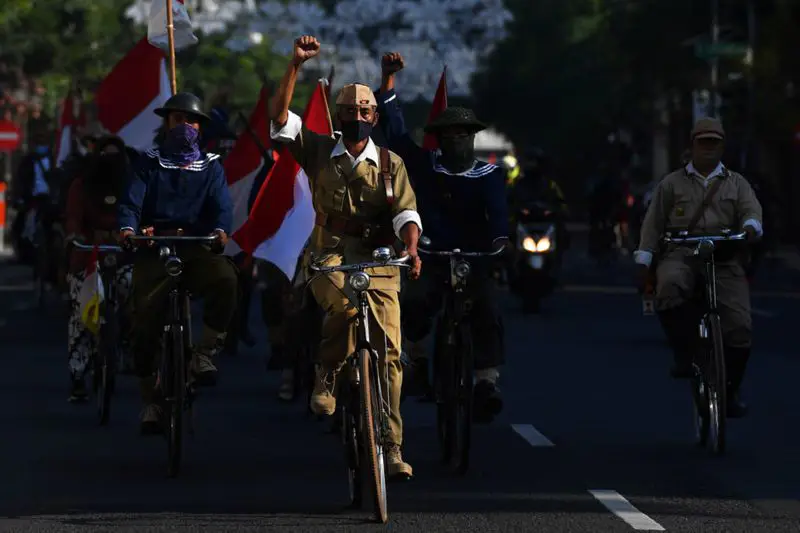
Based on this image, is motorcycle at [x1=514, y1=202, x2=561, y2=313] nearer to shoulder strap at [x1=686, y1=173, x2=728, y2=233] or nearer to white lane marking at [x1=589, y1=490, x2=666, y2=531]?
shoulder strap at [x1=686, y1=173, x2=728, y2=233]

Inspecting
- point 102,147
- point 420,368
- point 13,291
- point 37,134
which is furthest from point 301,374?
point 13,291

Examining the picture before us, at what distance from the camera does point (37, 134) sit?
2884 cm

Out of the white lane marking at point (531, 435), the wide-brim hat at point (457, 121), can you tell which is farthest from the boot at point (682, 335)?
the wide-brim hat at point (457, 121)

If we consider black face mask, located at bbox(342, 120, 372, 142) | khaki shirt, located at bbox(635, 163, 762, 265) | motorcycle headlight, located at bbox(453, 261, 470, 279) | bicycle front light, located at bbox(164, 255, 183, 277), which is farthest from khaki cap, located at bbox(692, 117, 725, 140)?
bicycle front light, located at bbox(164, 255, 183, 277)

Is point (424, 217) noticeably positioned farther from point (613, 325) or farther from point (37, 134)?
point (37, 134)

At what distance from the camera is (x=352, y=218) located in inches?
423

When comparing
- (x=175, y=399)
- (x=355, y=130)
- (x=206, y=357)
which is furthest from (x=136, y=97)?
(x=355, y=130)

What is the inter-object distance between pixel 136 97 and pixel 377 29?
11937cm

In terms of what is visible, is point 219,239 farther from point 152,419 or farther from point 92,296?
point 92,296

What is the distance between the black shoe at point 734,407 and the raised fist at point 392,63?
2.50m

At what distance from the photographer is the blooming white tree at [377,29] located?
4796 inches

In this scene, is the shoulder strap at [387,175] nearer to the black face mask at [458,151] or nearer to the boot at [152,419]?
A: the black face mask at [458,151]

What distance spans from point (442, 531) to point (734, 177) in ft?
13.2

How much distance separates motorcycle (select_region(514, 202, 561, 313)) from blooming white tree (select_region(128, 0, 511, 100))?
287ft
